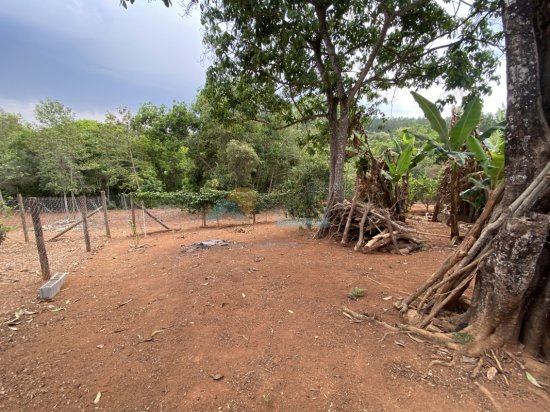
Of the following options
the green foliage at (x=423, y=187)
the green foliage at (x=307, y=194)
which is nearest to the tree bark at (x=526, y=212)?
the green foliage at (x=307, y=194)

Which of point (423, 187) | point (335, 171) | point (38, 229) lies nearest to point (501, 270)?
point (335, 171)

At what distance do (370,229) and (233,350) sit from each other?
4.56 metres

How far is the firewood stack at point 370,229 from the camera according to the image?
549 centimetres

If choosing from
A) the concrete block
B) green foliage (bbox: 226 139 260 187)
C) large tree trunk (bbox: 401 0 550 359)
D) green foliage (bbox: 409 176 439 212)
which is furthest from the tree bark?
green foliage (bbox: 226 139 260 187)

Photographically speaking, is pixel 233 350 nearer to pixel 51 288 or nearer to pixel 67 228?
pixel 51 288

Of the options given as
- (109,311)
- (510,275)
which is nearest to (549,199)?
(510,275)

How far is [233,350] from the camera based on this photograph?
2.34 metres

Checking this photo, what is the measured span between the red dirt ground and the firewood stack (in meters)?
1.23

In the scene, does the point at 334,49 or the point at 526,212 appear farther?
the point at 334,49

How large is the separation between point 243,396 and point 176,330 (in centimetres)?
118

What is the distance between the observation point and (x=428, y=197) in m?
11.9

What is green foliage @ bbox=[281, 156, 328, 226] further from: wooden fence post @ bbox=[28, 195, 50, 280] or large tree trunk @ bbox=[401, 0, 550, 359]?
wooden fence post @ bbox=[28, 195, 50, 280]

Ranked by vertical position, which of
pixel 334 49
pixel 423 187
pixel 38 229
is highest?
pixel 334 49

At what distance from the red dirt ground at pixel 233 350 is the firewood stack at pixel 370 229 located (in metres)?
1.23
